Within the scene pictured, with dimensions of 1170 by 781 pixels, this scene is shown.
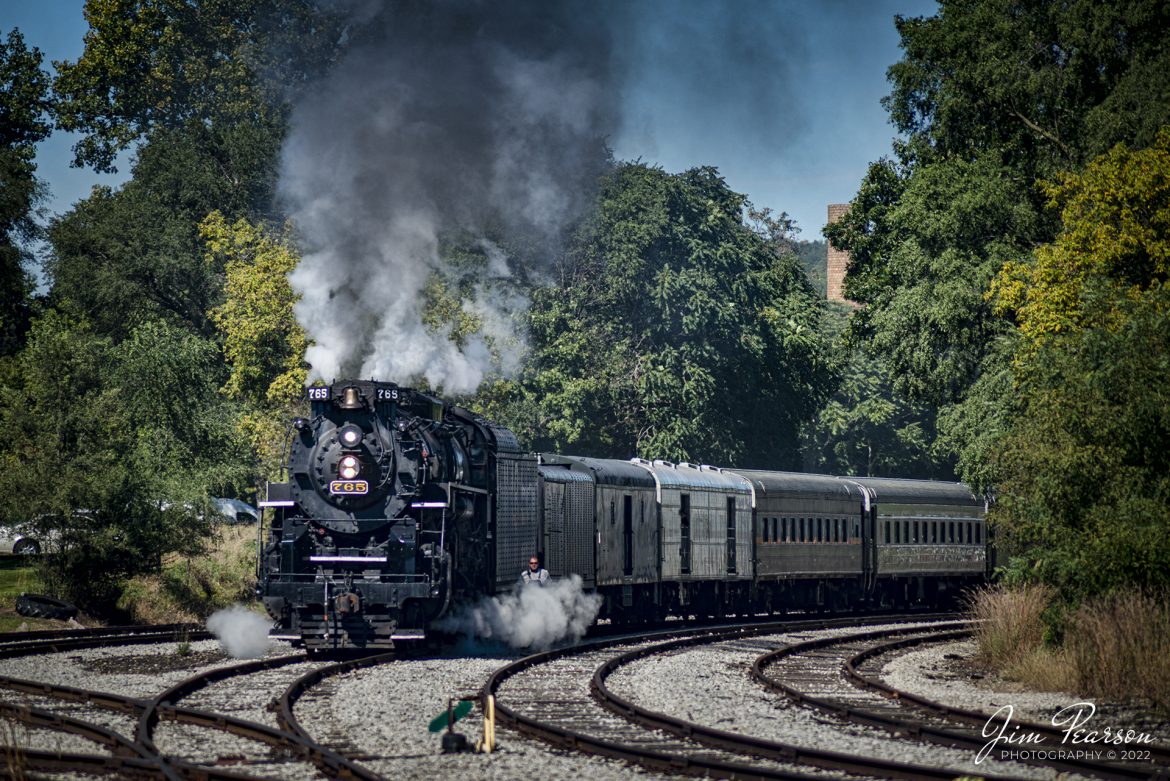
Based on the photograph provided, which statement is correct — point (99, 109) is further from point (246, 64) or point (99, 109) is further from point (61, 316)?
point (61, 316)

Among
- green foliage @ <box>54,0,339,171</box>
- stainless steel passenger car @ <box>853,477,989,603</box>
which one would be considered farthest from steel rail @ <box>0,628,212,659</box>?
green foliage @ <box>54,0,339,171</box>

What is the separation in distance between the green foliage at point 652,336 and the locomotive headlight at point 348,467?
31031mm

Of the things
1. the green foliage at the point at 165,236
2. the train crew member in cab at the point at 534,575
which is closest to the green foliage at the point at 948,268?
the train crew member in cab at the point at 534,575

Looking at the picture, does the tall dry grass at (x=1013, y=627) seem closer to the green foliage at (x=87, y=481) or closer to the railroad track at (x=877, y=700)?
the railroad track at (x=877, y=700)

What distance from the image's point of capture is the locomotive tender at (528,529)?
74.1 ft

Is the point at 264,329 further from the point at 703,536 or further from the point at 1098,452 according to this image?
the point at 1098,452

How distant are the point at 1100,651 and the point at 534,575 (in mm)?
10679

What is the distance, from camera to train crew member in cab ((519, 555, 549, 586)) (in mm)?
26312

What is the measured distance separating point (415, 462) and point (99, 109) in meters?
52.8

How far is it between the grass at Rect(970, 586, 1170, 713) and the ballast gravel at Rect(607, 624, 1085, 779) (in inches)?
142

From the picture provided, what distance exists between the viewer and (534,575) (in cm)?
2645

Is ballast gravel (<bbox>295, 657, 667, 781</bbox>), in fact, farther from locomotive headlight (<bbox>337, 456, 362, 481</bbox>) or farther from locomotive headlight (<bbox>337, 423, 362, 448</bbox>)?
locomotive headlight (<bbox>337, 423, 362, 448</bbox>)

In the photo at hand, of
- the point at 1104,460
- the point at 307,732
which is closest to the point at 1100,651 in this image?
the point at 1104,460
